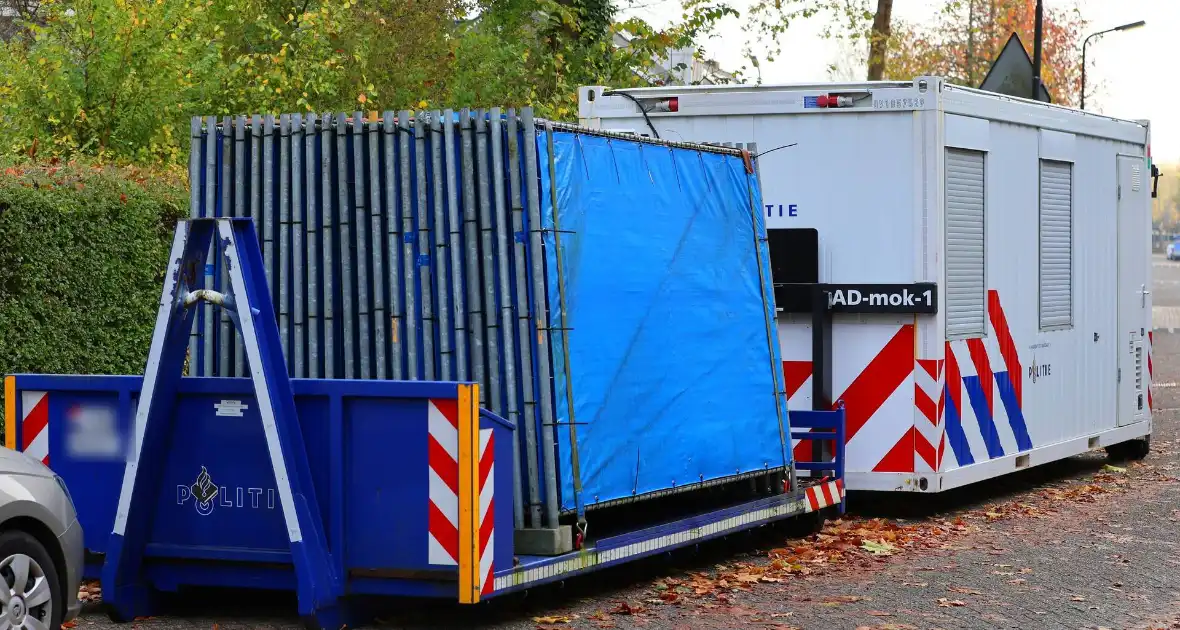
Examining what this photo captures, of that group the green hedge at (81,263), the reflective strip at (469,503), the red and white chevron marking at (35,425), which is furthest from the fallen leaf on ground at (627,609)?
the green hedge at (81,263)

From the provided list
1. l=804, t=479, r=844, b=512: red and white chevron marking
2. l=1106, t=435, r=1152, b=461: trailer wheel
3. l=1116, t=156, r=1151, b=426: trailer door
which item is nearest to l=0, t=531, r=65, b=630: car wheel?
l=804, t=479, r=844, b=512: red and white chevron marking

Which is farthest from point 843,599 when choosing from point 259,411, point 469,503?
point 259,411

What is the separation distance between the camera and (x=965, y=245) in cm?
1195

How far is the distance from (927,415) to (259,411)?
5375 millimetres

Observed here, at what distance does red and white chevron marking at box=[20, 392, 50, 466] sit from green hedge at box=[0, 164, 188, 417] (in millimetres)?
4178

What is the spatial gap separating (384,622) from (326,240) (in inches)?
74.7

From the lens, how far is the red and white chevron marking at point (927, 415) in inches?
455

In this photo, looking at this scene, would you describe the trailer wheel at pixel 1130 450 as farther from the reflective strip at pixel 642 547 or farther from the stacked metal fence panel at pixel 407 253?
the stacked metal fence panel at pixel 407 253

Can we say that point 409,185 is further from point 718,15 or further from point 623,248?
point 718,15

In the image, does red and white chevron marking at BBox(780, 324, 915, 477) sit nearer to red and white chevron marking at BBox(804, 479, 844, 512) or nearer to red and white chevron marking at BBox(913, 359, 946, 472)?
red and white chevron marking at BBox(913, 359, 946, 472)

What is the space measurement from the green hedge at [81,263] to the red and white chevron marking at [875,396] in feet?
17.7

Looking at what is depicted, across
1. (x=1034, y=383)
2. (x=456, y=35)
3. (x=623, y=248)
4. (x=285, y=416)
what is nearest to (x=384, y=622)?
(x=285, y=416)

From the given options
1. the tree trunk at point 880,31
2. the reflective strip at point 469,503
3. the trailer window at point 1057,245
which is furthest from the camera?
the tree trunk at point 880,31

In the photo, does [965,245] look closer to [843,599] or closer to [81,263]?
[843,599]
